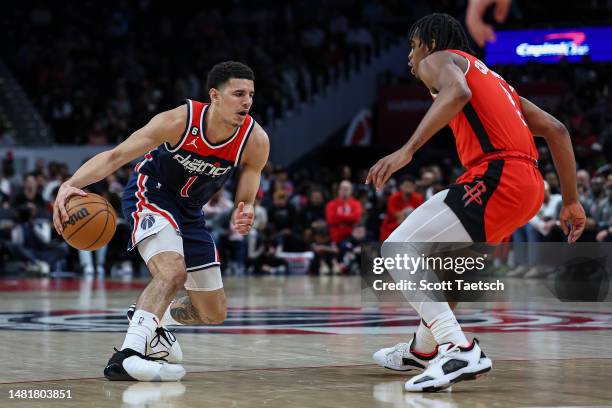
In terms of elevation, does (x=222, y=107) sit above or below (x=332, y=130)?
below

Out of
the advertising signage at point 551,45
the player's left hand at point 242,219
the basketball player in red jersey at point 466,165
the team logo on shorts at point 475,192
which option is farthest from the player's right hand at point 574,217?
the advertising signage at point 551,45

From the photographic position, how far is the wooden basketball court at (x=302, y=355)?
4.95m

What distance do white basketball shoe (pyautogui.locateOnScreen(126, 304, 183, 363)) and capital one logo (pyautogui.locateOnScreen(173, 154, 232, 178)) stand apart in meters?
0.84

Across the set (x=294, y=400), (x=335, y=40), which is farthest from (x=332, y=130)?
(x=294, y=400)

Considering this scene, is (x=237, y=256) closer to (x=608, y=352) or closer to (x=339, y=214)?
(x=339, y=214)

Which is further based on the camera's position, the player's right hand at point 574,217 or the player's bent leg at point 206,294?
the player's bent leg at point 206,294

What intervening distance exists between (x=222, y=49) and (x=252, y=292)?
13.2m

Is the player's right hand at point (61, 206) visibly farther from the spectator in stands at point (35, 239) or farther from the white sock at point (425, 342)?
the spectator in stands at point (35, 239)

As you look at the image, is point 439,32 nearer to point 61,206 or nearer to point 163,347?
point 61,206

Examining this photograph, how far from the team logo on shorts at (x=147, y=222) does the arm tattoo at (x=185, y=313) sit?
0.65 meters

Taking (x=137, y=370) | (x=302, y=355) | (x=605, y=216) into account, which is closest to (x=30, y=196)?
(x=605, y=216)

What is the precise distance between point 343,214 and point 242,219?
11.1 m

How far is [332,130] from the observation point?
26.0 metres

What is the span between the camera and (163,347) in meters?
6.08
